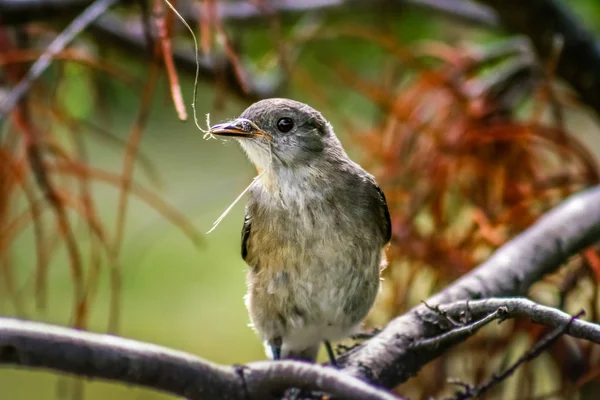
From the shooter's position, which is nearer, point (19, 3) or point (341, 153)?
point (341, 153)

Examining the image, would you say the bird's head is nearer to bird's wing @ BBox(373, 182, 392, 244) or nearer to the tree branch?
bird's wing @ BBox(373, 182, 392, 244)

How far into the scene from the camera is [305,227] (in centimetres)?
144

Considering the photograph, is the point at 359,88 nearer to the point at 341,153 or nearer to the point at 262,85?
the point at 262,85

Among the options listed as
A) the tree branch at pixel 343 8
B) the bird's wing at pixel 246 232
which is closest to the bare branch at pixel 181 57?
the tree branch at pixel 343 8

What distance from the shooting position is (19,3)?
1.86 meters

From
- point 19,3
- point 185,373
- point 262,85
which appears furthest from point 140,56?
point 185,373

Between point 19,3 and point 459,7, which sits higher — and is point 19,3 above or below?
below

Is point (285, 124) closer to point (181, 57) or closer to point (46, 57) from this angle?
point (46, 57)

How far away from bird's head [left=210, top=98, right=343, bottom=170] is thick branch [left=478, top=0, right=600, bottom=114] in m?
0.55

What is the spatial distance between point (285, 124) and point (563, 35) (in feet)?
2.53

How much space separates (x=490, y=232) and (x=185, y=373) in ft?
3.64

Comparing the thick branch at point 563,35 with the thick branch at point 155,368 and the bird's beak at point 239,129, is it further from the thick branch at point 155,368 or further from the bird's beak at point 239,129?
the thick branch at point 155,368

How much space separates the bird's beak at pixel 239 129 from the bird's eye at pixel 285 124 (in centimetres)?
4

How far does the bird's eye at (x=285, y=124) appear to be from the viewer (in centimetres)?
146
